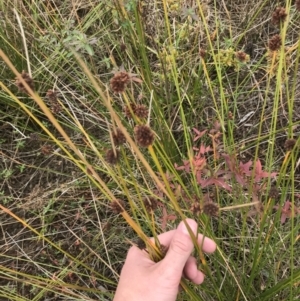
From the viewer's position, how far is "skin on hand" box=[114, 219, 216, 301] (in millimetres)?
898

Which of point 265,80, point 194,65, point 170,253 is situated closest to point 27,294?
point 170,253

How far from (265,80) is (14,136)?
1045 millimetres

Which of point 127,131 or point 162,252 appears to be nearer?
point 162,252

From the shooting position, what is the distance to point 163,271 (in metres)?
0.91

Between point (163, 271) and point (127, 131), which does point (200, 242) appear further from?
point (127, 131)

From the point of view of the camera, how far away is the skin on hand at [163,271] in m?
0.90

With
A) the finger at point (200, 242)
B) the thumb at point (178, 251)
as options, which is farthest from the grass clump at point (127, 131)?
the thumb at point (178, 251)

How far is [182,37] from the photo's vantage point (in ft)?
5.49

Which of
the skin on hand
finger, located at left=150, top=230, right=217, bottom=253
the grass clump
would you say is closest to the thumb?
the skin on hand

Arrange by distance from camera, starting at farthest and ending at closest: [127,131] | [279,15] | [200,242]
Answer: [127,131]
[200,242]
[279,15]

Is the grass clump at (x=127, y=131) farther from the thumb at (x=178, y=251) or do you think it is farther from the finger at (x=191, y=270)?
the thumb at (x=178, y=251)

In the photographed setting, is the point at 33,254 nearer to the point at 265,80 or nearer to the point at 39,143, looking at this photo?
the point at 39,143

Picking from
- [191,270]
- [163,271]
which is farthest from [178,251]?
[191,270]

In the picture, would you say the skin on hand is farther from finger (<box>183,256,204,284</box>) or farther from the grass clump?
the grass clump
